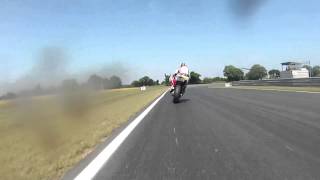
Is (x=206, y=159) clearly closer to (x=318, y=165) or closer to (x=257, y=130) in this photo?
(x=318, y=165)

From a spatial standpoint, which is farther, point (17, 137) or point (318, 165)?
point (17, 137)

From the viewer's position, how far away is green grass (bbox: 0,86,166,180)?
7914 millimetres

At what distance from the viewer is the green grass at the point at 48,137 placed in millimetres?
7914

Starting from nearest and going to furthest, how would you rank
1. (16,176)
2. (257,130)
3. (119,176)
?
(119,176) < (16,176) < (257,130)

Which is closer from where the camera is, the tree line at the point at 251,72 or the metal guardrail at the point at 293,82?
the metal guardrail at the point at 293,82

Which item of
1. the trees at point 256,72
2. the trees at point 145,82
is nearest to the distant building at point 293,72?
the trees at point 145,82

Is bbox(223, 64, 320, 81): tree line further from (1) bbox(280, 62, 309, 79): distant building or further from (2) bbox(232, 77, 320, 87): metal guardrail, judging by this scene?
(2) bbox(232, 77, 320, 87): metal guardrail

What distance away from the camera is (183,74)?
24781 millimetres

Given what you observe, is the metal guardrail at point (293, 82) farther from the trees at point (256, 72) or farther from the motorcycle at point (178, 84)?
the trees at point (256, 72)

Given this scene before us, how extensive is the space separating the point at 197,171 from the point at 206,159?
0.94m

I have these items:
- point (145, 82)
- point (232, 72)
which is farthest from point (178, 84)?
point (232, 72)

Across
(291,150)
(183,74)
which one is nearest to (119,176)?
(291,150)

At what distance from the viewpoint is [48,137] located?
10.8 metres

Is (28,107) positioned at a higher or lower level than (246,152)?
higher
